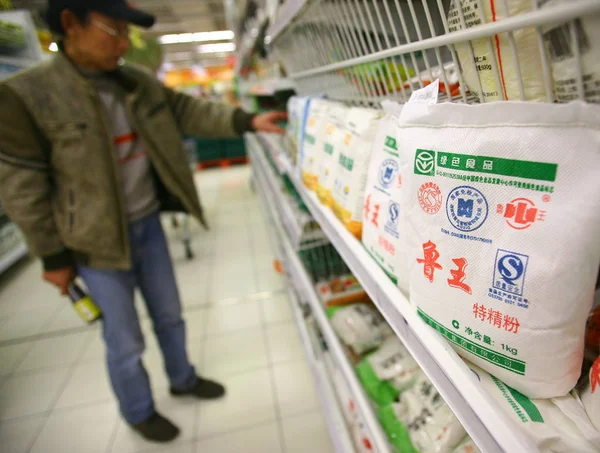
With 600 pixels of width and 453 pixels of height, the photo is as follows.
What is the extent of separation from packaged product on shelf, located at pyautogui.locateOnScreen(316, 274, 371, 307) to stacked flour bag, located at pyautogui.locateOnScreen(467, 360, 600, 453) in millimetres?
931

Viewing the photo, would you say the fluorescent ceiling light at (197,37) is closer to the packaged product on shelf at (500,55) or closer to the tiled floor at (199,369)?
the tiled floor at (199,369)

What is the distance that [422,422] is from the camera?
33.5 inches

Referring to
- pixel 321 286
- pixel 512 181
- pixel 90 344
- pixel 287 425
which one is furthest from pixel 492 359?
pixel 90 344

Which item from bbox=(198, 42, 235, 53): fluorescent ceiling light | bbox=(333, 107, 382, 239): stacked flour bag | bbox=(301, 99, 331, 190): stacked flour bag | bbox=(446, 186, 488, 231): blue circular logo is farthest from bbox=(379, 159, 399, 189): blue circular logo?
bbox=(198, 42, 235, 53): fluorescent ceiling light

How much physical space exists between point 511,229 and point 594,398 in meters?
0.25

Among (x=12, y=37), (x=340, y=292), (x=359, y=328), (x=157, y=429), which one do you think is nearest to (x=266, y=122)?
(x=340, y=292)

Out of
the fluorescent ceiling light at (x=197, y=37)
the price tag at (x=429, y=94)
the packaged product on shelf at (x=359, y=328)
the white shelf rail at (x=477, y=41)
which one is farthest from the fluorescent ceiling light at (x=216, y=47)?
the price tag at (x=429, y=94)

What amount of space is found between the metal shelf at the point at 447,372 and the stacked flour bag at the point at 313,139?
42 cm

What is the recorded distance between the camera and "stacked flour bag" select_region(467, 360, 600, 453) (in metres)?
0.39

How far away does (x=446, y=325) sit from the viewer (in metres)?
0.48

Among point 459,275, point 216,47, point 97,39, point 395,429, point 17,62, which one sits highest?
point 216,47

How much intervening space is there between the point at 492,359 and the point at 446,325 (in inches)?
2.7

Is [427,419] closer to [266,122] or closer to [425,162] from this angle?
[425,162]

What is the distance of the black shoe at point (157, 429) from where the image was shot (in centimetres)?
153
